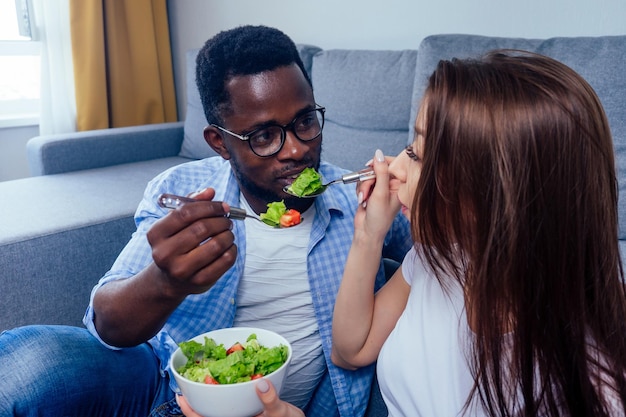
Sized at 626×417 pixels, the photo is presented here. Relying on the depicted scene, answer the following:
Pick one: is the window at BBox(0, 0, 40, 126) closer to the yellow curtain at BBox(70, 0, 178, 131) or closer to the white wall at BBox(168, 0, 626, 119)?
the yellow curtain at BBox(70, 0, 178, 131)

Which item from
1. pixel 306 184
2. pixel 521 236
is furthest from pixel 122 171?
pixel 521 236

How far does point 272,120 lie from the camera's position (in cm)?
117

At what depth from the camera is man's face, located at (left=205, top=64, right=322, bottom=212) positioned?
117 cm

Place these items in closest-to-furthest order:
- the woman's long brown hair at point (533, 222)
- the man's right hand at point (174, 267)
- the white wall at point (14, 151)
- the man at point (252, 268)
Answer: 1. the woman's long brown hair at point (533, 222)
2. the man's right hand at point (174, 267)
3. the man at point (252, 268)
4. the white wall at point (14, 151)

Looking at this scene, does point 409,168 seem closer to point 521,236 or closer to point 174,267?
point 521,236

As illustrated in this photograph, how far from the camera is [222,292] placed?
1194mm

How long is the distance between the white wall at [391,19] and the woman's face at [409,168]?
122 centimetres

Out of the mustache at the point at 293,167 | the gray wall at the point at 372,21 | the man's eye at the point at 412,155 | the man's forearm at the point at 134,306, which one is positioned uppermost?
the gray wall at the point at 372,21

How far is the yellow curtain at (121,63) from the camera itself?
3359mm

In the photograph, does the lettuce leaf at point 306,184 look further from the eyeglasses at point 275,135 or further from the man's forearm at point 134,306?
the man's forearm at point 134,306

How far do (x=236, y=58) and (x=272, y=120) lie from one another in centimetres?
16

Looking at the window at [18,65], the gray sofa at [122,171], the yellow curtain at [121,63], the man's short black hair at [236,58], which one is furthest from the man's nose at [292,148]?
the window at [18,65]

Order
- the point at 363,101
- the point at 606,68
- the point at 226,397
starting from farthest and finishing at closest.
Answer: the point at 363,101
the point at 606,68
the point at 226,397

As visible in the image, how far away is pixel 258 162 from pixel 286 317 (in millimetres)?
331
